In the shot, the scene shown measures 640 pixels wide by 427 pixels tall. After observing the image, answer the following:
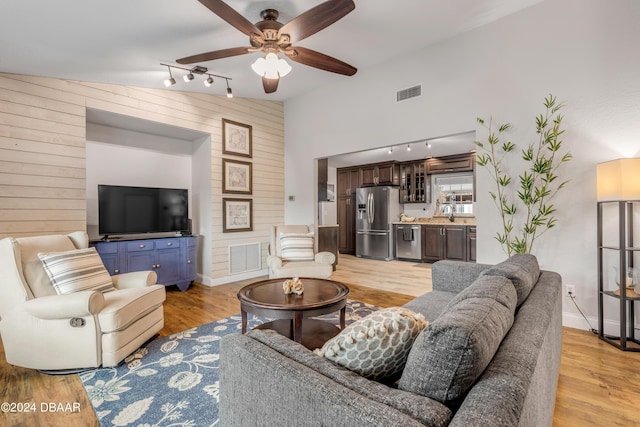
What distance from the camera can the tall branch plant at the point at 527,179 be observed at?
3.00m

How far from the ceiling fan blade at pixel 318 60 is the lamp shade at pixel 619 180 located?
2.36 meters

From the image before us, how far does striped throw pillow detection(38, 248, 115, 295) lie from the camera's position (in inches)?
92.6

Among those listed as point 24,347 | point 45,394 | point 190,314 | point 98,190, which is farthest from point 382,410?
point 98,190

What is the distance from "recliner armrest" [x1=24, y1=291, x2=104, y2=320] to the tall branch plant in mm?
3742

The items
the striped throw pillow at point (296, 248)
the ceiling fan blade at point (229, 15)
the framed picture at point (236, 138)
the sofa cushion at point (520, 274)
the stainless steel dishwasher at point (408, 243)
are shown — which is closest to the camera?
the sofa cushion at point (520, 274)

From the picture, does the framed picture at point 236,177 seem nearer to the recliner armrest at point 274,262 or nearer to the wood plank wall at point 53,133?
the wood plank wall at point 53,133

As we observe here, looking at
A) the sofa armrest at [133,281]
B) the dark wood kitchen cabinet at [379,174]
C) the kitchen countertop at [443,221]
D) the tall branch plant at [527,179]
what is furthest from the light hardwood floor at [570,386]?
the dark wood kitchen cabinet at [379,174]

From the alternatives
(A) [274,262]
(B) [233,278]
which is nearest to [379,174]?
(B) [233,278]

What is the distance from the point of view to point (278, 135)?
565 cm

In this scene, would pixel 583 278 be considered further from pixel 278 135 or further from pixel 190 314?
pixel 278 135

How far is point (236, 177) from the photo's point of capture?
4988 millimetres

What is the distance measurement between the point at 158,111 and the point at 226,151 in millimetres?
1079

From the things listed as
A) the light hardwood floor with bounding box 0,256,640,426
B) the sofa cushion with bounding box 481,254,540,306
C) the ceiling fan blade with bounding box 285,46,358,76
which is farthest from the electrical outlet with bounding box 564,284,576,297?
the ceiling fan blade with bounding box 285,46,358,76

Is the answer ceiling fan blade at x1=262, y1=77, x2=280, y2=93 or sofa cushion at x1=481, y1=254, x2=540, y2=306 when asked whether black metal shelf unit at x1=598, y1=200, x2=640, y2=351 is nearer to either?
sofa cushion at x1=481, y1=254, x2=540, y2=306
